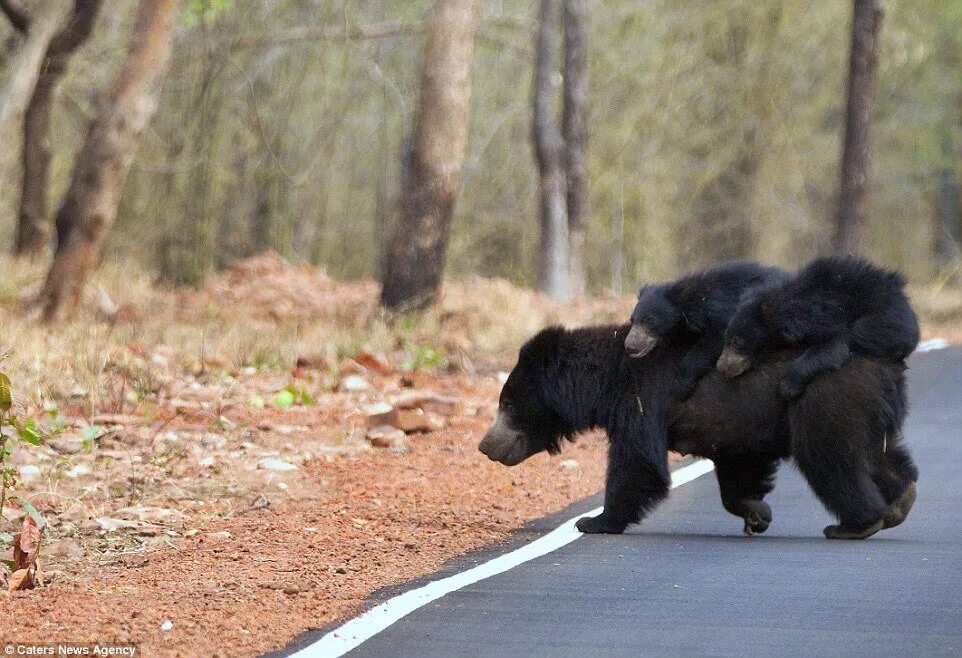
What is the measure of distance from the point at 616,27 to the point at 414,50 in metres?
5.36

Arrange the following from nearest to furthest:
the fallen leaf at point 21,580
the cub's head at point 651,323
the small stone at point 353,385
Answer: the fallen leaf at point 21,580 < the cub's head at point 651,323 < the small stone at point 353,385

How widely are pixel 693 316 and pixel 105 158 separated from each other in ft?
33.0

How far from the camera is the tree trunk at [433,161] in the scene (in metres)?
17.8

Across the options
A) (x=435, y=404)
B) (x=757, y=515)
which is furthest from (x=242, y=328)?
(x=757, y=515)

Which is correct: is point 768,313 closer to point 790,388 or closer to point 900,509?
point 790,388

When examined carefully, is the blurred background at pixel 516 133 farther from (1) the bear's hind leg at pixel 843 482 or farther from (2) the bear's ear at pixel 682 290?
(1) the bear's hind leg at pixel 843 482

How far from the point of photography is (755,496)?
8.05m

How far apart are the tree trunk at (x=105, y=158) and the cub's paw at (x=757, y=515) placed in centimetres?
1018

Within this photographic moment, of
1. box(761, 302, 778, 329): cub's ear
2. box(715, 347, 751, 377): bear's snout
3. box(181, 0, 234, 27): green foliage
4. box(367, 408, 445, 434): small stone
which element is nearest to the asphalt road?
box(715, 347, 751, 377): bear's snout

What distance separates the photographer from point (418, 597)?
630 cm

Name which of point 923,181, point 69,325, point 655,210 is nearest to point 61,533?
point 69,325

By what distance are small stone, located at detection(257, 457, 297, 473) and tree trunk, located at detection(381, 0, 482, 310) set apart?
7923 millimetres

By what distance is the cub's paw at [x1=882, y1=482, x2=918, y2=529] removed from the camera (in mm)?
7628

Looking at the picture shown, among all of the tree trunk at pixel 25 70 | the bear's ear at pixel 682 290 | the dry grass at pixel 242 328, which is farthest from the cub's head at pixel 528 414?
the tree trunk at pixel 25 70
